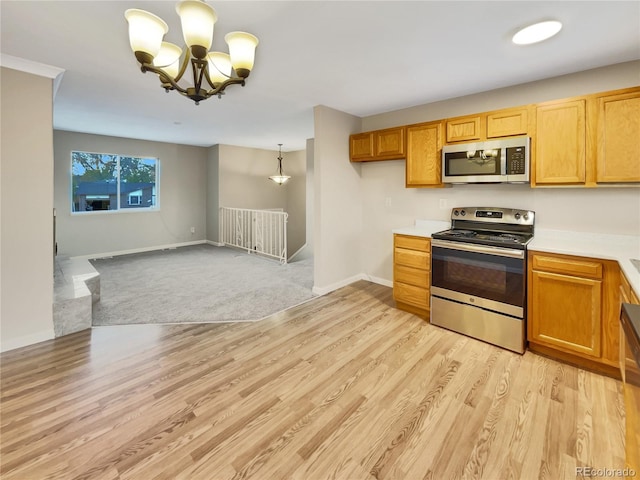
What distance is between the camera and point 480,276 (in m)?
2.79

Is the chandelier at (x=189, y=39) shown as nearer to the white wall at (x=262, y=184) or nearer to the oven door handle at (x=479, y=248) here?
the oven door handle at (x=479, y=248)

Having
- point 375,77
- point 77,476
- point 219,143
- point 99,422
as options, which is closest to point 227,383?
point 99,422

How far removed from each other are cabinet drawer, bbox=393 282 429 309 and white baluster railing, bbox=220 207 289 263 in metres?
3.39

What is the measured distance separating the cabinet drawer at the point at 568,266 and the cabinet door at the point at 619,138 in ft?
2.51

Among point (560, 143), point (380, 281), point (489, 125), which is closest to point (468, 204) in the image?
point (489, 125)

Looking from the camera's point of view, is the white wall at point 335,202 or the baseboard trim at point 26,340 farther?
the white wall at point 335,202

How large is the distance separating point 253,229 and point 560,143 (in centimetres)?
559

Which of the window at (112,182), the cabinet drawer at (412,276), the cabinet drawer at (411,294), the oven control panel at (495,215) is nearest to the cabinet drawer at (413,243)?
the cabinet drawer at (412,276)

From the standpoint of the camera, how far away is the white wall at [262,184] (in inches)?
293

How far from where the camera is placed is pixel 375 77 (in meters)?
2.94

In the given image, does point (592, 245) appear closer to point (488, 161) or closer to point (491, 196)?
point (491, 196)

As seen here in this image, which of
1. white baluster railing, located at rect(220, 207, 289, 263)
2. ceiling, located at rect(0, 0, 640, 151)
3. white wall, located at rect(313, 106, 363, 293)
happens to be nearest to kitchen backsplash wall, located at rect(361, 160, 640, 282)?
white wall, located at rect(313, 106, 363, 293)

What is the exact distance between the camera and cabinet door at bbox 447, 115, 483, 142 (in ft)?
10.1

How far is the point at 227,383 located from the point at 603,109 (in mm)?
3606
